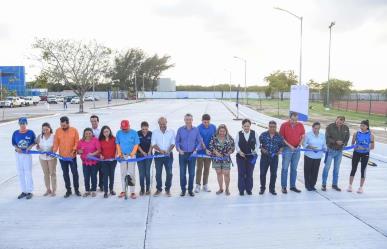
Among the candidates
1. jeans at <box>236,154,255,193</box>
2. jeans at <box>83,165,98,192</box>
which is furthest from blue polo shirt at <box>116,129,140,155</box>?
jeans at <box>236,154,255,193</box>

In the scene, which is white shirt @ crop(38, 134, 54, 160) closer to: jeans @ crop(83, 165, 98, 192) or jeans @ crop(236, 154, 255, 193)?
jeans @ crop(83, 165, 98, 192)

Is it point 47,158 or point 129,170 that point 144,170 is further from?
point 47,158

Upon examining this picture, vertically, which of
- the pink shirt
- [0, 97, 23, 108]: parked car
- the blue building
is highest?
the blue building

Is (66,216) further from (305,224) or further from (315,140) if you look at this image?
(315,140)

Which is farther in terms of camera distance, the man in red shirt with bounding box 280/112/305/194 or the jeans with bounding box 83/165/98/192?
the man in red shirt with bounding box 280/112/305/194

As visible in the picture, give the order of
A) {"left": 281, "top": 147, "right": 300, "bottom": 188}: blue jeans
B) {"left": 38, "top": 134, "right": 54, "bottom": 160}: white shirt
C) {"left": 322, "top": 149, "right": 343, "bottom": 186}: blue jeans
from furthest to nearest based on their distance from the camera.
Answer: {"left": 322, "top": 149, "right": 343, "bottom": 186}: blue jeans < {"left": 281, "top": 147, "right": 300, "bottom": 188}: blue jeans < {"left": 38, "top": 134, "right": 54, "bottom": 160}: white shirt

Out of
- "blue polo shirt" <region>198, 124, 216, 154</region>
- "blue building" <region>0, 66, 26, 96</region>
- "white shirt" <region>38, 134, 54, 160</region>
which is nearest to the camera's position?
"white shirt" <region>38, 134, 54, 160</region>

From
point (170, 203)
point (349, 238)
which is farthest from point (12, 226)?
point (349, 238)

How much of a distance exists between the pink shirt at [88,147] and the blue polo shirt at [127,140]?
467mm

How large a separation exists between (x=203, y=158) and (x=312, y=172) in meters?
2.32

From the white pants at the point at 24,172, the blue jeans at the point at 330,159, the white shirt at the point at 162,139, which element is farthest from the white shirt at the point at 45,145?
the blue jeans at the point at 330,159

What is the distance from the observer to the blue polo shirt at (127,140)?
7617 millimetres

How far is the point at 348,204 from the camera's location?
736 cm

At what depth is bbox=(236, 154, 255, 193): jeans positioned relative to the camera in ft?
25.8
